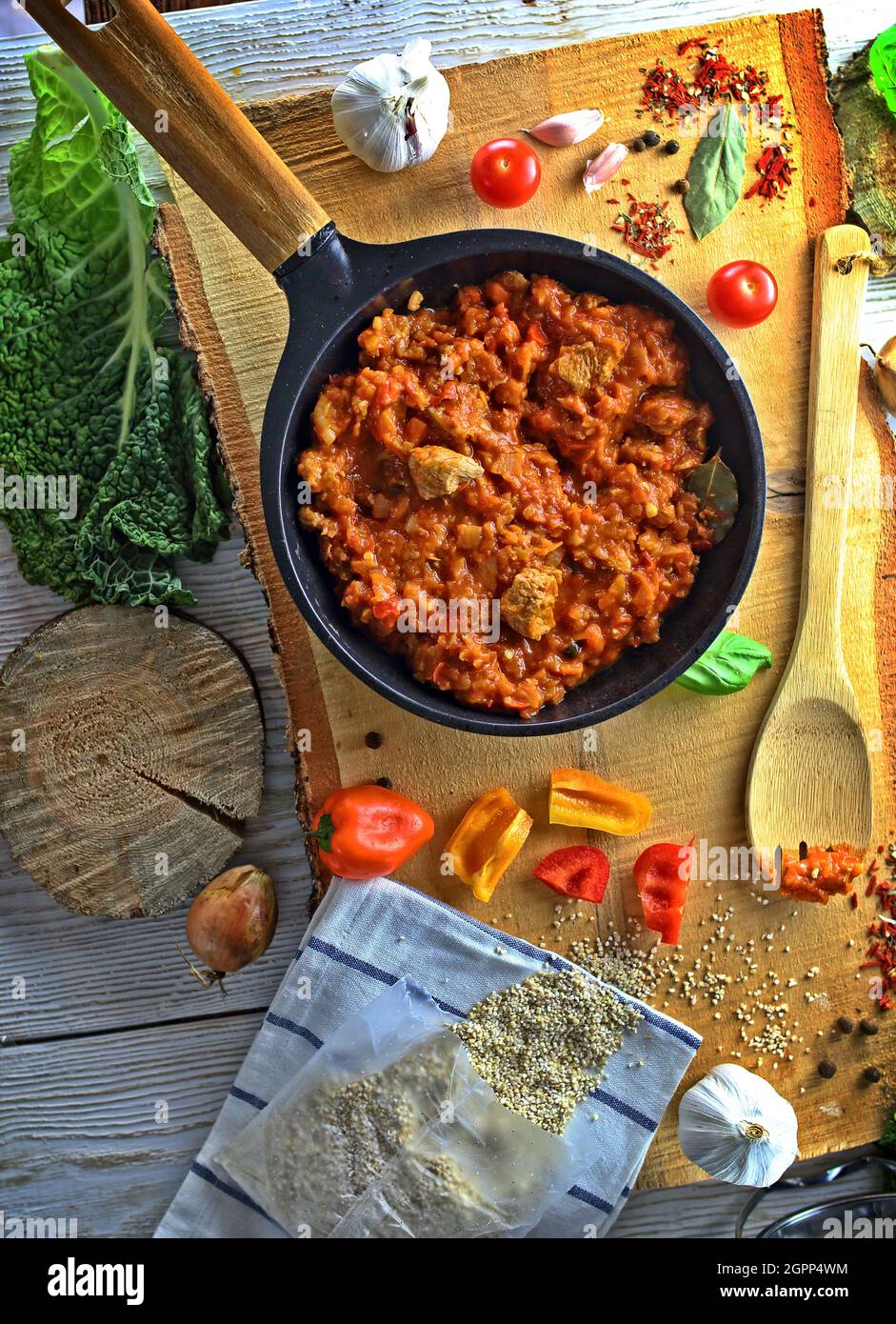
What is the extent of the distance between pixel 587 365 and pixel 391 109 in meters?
1.12

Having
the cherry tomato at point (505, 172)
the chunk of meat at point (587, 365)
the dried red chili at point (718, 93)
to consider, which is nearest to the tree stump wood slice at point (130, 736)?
the chunk of meat at point (587, 365)

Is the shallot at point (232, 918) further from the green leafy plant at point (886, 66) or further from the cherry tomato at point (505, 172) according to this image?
the green leafy plant at point (886, 66)

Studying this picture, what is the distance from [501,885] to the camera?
3.67 meters

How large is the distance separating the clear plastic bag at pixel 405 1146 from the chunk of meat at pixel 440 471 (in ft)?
5.86

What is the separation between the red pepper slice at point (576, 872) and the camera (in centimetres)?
362

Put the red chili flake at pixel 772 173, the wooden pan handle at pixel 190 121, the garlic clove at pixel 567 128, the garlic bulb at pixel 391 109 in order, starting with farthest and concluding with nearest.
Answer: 1. the red chili flake at pixel 772 173
2. the garlic clove at pixel 567 128
3. the garlic bulb at pixel 391 109
4. the wooden pan handle at pixel 190 121

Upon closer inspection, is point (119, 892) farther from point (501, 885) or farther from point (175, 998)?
point (501, 885)

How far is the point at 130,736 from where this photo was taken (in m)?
3.72

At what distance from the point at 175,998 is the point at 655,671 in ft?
7.63

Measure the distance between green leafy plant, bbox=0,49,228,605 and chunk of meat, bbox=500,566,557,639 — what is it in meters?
1.20

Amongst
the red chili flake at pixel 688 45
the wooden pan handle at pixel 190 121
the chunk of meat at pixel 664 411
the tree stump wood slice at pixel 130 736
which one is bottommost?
the tree stump wood slice at pixel 130 736

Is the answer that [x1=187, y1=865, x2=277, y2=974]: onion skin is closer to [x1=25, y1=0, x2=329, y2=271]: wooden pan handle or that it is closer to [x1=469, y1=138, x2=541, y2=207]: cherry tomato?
[x1=25, y1=0, x2=329, y2=271]: wooden pan handle

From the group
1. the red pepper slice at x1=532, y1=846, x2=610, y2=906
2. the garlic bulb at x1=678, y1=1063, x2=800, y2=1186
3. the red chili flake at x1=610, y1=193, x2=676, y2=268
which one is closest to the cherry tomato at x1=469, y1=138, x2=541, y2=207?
the red chili flake at x1=610, y1=193, x2=676, y2=268

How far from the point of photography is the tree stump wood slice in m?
3.72
